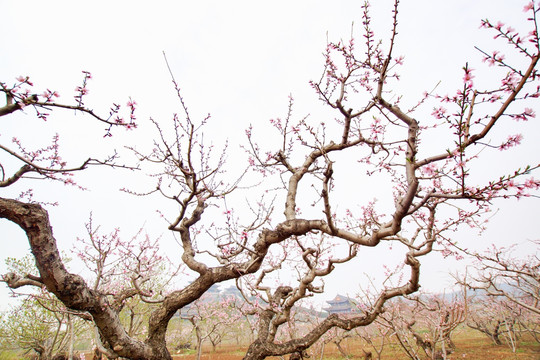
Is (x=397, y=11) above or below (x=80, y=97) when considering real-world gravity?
above

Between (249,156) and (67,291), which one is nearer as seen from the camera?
(67,291)

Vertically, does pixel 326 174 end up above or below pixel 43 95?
below

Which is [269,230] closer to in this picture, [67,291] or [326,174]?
[326,174]

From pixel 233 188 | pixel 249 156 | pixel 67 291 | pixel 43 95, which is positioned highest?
pixel 249 156

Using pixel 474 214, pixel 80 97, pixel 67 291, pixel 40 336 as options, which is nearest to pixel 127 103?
pixel 80 97

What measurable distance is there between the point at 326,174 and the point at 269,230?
1.35 metres

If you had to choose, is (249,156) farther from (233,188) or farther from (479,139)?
(479,139)

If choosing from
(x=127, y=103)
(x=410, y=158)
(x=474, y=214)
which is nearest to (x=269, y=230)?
(x=410, y=158)

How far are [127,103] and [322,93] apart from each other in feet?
7.19

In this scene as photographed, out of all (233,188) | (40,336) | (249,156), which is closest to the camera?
(233,188)

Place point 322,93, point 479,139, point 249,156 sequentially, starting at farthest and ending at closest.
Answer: point 249,156 < point 322,93 < point 479,139

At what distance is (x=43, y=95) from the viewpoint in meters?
2.27

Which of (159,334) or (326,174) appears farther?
(159,334)

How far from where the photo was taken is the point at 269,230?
3.34 m
